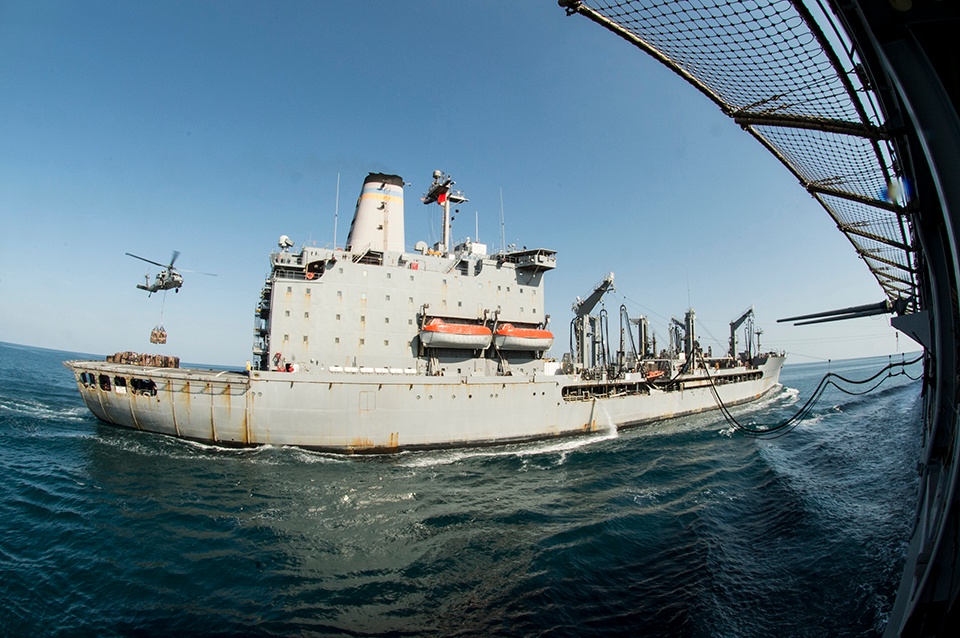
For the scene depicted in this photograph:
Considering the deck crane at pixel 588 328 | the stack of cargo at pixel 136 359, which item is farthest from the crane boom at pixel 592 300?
the stack of cargo at pixel 136 359

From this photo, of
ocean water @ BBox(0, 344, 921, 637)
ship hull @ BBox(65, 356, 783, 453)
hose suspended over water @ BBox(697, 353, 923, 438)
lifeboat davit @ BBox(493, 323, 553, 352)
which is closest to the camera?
hose suspended over water @ BBox(697, 353, 923, 438)

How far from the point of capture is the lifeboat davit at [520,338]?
22109 millimetres

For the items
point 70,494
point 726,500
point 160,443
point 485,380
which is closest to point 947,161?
point 726,500

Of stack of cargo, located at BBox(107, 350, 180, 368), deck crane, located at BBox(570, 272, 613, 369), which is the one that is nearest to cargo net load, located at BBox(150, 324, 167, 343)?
stack of cargo, located at BBox(107, 350, 180, 368)

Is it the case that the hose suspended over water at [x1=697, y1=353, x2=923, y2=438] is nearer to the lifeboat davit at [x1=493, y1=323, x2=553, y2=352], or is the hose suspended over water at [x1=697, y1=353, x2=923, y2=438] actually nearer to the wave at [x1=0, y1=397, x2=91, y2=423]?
the lifeboat davit at [x1=493, y1=323, x2=553, y2=352]

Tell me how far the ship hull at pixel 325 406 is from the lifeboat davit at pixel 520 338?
1947 mm

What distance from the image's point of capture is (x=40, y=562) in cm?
868

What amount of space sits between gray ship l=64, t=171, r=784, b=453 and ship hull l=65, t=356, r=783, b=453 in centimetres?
6

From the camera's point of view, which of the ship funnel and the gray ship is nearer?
the gray ship

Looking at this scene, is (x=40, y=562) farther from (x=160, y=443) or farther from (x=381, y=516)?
(x=160, y=443)

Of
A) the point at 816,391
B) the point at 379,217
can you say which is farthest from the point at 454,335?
the point at 816,391

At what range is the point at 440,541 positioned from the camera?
33.6 feet

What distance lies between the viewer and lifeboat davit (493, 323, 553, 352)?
72.5 ft

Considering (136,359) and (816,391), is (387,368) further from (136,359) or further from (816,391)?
(816,391)
